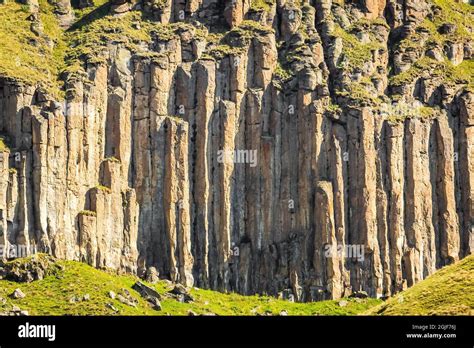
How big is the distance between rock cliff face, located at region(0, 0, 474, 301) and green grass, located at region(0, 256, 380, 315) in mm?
2709

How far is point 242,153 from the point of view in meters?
162

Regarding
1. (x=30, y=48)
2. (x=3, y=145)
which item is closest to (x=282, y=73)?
(x=30, y=48)

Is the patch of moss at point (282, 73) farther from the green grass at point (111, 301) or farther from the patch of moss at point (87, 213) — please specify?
the patch of moss at point (87, 213)

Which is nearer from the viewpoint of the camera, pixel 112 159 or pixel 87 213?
pixel 87 213

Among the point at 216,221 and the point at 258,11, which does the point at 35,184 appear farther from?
the point at 258,11

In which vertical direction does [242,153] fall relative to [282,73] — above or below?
below

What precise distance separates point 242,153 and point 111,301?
26.2 meters

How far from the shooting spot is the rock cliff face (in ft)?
505

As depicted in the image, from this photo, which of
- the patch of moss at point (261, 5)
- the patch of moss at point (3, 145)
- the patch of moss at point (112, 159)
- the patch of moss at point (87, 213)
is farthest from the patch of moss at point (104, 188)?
the patch of moss at point (261, 5)

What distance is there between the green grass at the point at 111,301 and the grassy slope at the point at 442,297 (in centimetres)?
2123

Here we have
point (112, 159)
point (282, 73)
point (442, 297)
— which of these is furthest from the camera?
point (282, 73)

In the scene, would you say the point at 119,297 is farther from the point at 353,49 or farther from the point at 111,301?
the point at 353,49

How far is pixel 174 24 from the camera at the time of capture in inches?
6594

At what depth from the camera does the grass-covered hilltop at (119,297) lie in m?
139
